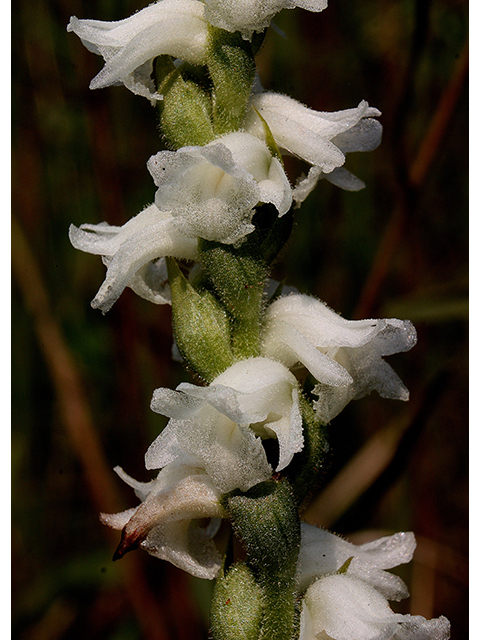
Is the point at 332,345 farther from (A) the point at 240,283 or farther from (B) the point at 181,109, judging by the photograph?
(B) the point at 181,109

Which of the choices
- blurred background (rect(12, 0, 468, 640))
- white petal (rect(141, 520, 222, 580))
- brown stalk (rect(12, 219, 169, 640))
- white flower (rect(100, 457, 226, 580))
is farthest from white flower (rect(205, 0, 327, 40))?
brown stalk (rect(12, 219, 169, 640))

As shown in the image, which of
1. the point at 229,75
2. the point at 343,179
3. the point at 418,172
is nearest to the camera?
the point at 229,75

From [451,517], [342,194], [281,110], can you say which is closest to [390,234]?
[342,194]

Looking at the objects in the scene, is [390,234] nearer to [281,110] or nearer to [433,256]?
[433,256]

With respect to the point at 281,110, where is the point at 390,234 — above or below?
below

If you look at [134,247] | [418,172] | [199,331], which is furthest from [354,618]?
[418,172]

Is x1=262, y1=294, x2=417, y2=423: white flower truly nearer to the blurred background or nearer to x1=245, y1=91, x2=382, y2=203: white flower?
x1=245, y1=91, x2=382, y2=203: white flower
